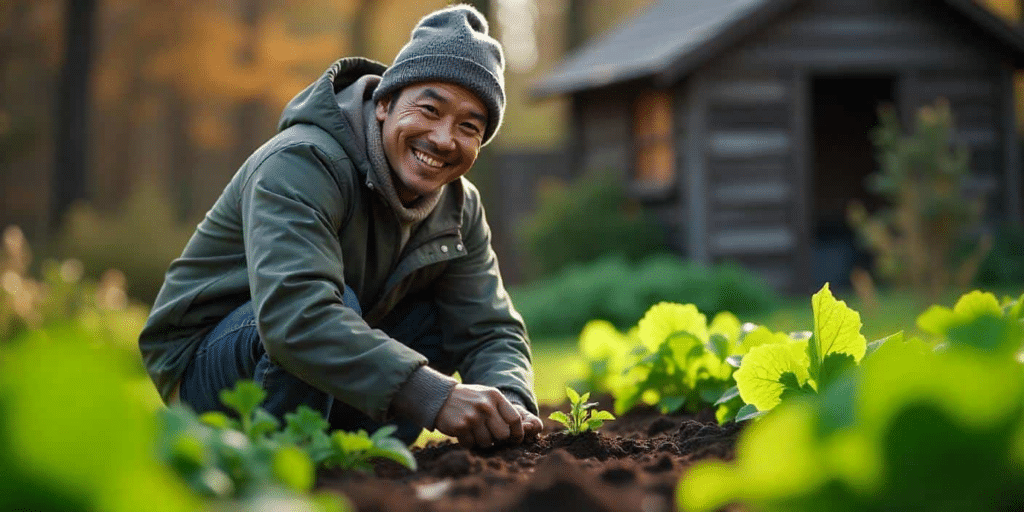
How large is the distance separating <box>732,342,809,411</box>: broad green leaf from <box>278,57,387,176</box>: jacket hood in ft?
3.51

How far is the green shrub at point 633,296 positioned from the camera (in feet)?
27.8

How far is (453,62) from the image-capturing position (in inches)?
99.6

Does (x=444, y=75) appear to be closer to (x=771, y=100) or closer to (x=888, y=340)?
(x=888, y=340)

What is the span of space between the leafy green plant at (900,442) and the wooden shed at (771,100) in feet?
27.6

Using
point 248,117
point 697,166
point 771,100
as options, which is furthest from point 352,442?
point 248,117

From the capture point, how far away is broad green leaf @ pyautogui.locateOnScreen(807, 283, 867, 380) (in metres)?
1.92

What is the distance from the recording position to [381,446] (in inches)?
62.0

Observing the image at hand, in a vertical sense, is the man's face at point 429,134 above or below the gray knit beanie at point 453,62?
below

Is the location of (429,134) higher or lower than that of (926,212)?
higher

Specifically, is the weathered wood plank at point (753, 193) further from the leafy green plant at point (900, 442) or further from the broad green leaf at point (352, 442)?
the leafy green plant at point (900, 442)

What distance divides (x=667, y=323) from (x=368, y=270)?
864mm

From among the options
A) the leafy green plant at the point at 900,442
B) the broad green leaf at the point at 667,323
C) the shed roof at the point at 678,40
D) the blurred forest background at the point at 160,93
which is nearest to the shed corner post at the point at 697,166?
the shed roof at the point at 678,40

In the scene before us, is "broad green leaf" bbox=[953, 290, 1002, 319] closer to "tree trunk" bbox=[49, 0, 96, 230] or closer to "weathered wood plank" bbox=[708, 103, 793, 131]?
"weathered wood plank" bbox=[708, 103, 793, 131]

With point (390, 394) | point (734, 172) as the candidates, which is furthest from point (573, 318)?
point (390, 394)
